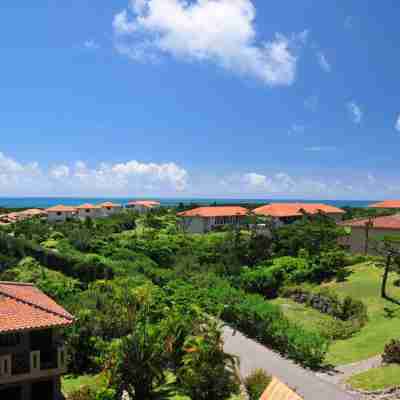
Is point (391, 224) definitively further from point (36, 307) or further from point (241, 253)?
Result: point (36, 307)

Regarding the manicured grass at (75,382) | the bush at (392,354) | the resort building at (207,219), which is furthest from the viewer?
the resort building at (207,219)

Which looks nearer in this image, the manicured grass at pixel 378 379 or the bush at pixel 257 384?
the bush at pixel 257 384

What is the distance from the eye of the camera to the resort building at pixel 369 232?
142 ft

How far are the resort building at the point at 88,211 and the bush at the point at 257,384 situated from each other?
3558 inches

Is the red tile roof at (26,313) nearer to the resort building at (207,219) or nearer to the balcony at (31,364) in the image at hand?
the balcony at (31,364)

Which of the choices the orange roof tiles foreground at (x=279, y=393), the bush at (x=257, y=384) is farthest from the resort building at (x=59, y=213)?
the orange roof tiles foreground at (x=279, y=393)

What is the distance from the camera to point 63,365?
15508 mm

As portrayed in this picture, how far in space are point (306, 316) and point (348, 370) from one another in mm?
11798

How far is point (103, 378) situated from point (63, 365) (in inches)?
81.7

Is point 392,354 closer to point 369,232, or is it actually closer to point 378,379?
point 378,379

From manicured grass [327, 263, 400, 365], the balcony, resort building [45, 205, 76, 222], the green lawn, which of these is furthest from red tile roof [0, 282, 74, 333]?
resort building [45, 205, 76, 222]

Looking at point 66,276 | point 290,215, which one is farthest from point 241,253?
point 290,215

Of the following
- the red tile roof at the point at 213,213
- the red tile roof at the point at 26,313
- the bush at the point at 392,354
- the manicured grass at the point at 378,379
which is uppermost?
the red tile roof at the point at 213,213

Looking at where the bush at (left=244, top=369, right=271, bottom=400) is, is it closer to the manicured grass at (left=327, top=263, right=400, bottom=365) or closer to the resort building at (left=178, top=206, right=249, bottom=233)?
the manicured grass at (left=327, top=263, right=400, bottom=365)
